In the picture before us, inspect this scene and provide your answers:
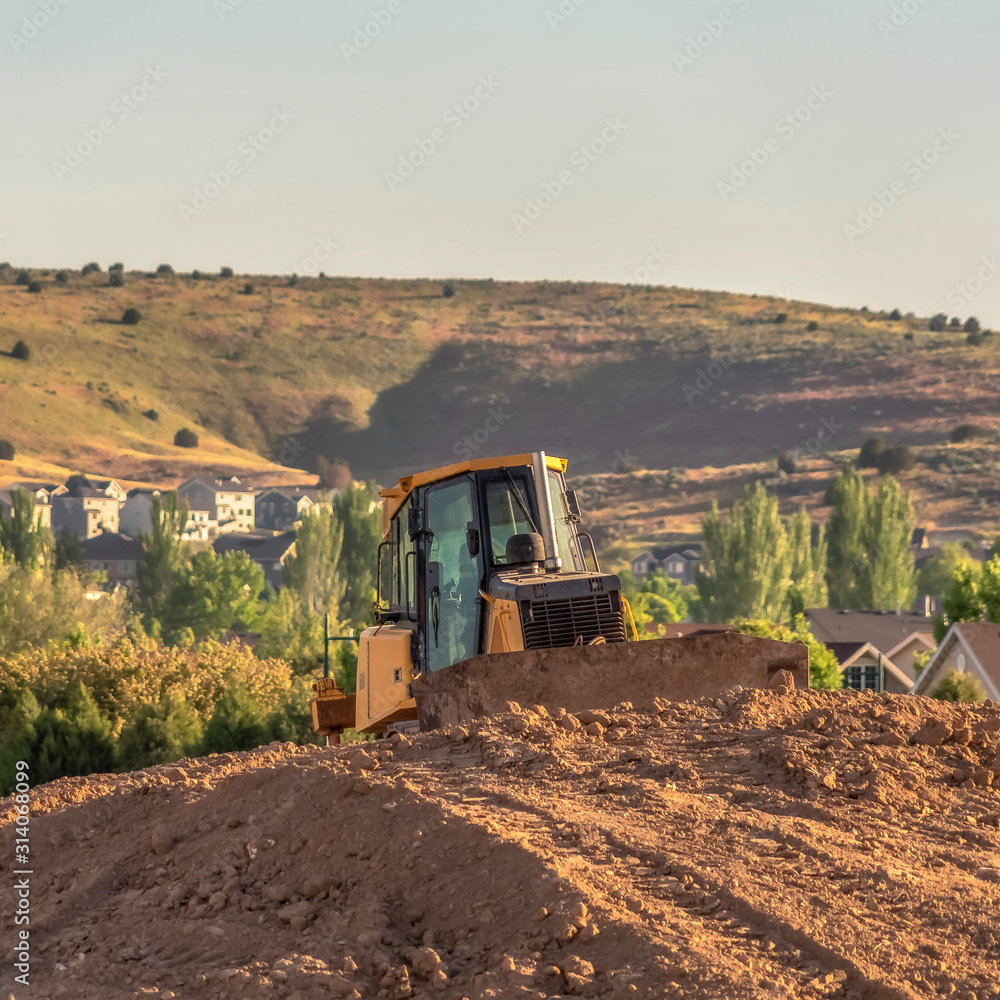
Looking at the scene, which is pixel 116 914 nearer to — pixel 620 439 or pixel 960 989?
pixel 960 989

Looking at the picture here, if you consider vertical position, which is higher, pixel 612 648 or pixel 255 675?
pixel 612 648

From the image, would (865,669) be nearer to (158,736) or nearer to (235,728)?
(235,728)

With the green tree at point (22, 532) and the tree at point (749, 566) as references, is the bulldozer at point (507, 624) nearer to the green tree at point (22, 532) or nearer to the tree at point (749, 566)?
the tree at point (749, 566)

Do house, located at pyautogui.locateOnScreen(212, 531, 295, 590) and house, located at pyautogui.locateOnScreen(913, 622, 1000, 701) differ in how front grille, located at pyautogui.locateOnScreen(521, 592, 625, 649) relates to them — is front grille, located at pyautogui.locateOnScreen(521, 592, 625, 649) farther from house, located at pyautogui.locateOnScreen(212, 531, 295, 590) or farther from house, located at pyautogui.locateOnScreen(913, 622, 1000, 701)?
house, located at pyautogui.locateOnScreen(212, 531, 295, 590)

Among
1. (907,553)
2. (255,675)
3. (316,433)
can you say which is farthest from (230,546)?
(255,675)

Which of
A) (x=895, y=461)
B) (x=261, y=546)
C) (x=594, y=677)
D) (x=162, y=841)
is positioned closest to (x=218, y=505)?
(x=261, y=546)

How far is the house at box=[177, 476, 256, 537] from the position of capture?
154 metres

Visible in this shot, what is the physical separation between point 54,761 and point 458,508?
1538 centimetres

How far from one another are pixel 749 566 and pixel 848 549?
8.66 metres

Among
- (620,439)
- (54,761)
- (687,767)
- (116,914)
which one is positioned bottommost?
(54,761)

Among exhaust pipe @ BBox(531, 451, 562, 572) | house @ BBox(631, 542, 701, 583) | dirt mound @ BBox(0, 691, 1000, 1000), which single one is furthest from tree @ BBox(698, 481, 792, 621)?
dirt mound @ BBox(0, 691, 1000, 1000)

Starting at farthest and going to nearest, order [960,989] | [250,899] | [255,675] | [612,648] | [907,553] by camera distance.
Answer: [907,553]
[255,675]
[612,648]
[250,899]
[960,989]

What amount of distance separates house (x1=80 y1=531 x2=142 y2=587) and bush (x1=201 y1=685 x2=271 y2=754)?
101m

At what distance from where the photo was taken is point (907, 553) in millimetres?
80062
